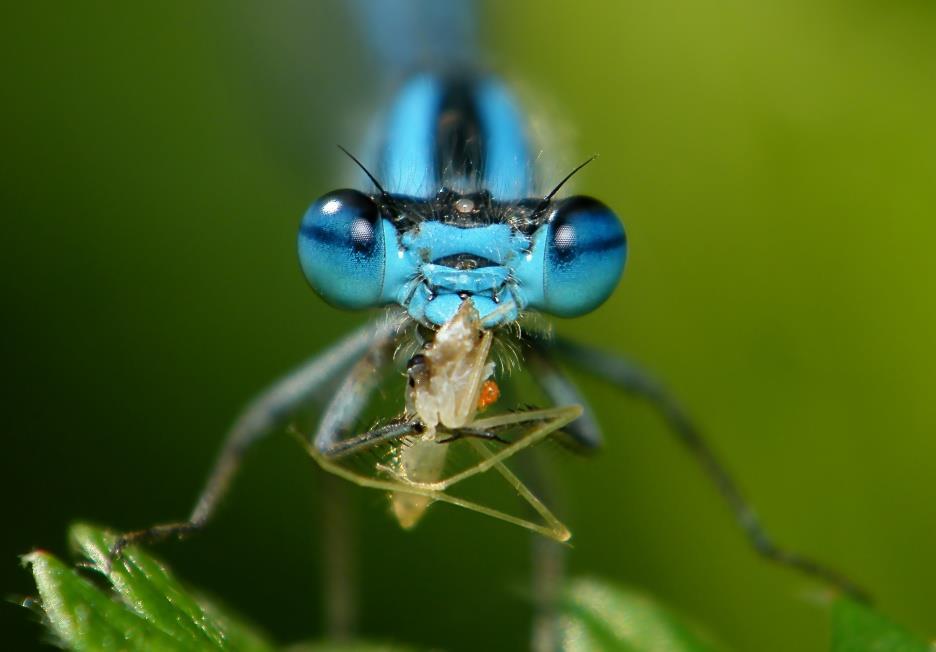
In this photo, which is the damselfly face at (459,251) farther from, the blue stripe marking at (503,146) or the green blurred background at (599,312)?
the green blurred background at (599,312)

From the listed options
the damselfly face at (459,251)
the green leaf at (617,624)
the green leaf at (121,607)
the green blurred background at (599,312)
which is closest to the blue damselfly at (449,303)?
the damselfly face at (459,251)

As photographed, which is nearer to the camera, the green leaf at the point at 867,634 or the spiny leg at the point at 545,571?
the green leaf at the point at 867,634

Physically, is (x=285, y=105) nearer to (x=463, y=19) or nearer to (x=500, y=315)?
(x=463, y=19)

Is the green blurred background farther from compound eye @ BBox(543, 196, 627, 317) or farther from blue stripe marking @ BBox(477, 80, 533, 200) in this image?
compound eye @ BBox(543, 196, 627, 317)

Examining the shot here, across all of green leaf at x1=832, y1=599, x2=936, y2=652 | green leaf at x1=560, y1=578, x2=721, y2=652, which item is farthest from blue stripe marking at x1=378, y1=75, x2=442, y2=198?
green leaf at x1=832, y1=599, x2=936, y2=652

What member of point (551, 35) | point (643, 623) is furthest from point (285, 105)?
point (643, 623)

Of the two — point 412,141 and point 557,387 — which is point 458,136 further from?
point 557,387
